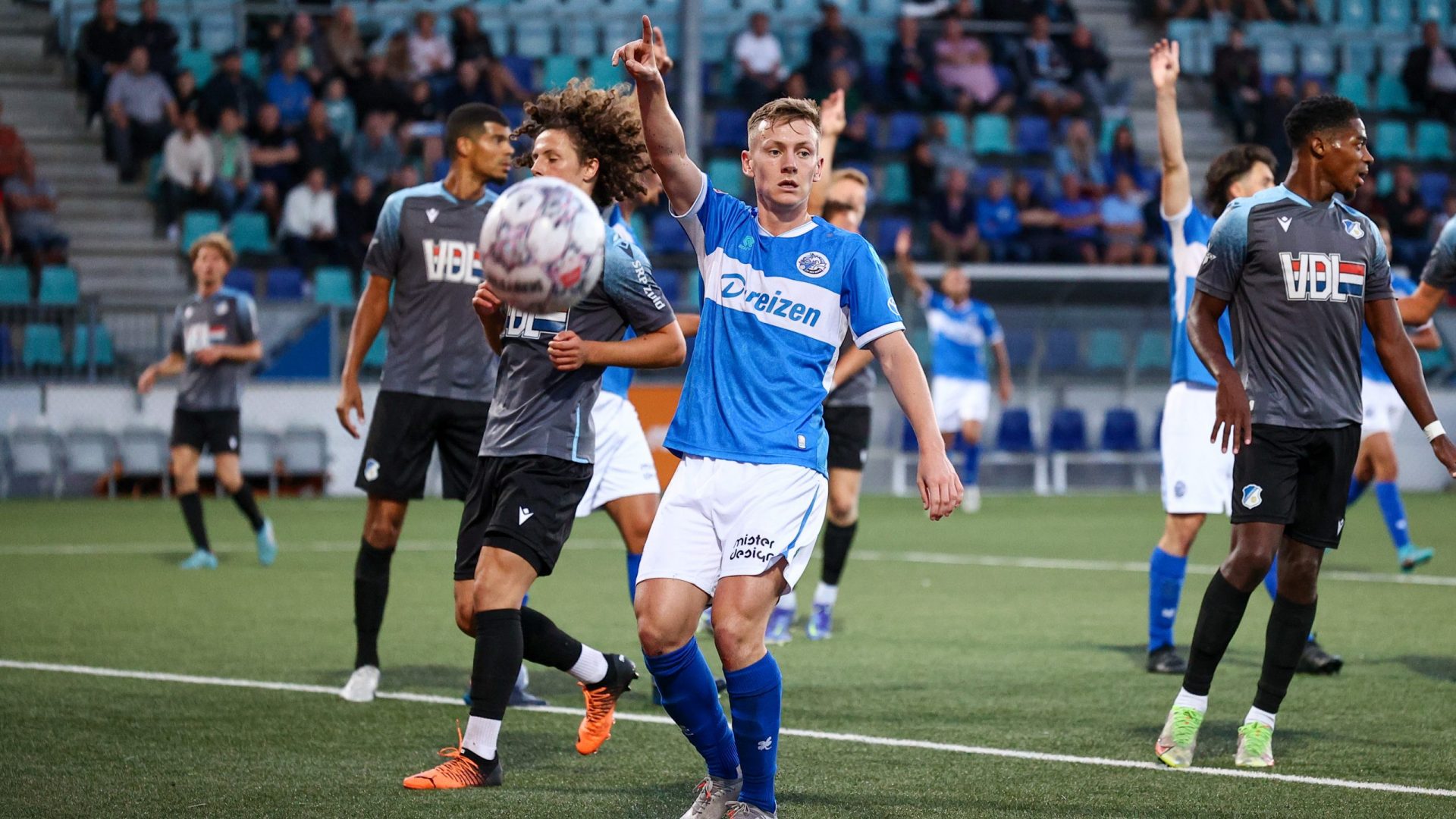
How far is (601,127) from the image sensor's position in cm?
534

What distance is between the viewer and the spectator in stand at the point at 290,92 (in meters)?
21.5

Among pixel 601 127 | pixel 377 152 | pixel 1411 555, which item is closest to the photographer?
pixel 601 127

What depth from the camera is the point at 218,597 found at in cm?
1026

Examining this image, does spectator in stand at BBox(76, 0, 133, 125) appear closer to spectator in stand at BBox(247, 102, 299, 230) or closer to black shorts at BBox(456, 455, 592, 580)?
spectator in stand at BBox(247, 102, 299, 230)

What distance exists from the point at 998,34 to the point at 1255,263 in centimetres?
2032

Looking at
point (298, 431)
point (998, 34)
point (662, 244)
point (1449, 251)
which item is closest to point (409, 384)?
point (1449, 251)

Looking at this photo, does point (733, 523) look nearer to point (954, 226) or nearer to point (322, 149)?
point (322, 149)

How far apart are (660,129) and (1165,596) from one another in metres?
4.19

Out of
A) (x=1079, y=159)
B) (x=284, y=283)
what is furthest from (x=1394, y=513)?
(x=284, y=283)

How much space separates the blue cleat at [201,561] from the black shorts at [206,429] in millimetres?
756

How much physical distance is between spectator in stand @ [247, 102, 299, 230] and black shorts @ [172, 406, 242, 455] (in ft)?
28.8

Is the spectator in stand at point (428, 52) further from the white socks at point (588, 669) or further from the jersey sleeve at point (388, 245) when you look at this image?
the white socks at point (588, 669)

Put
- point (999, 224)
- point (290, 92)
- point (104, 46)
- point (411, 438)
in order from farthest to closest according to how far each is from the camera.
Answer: point (999, 224) → point (290, 92) → point (104, 46) → point (411, 438)

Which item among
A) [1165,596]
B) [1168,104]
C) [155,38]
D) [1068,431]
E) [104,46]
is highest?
[155,38]
